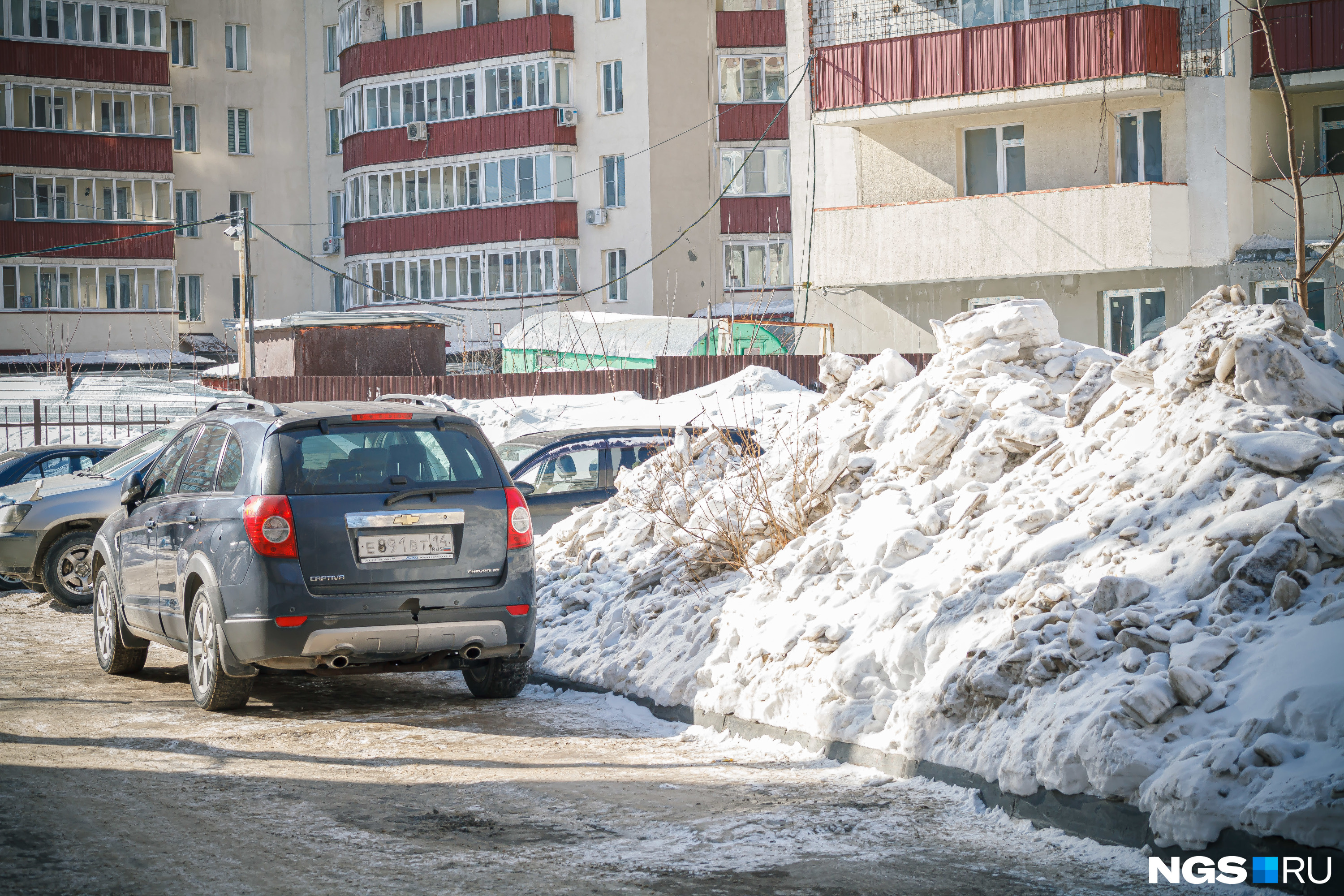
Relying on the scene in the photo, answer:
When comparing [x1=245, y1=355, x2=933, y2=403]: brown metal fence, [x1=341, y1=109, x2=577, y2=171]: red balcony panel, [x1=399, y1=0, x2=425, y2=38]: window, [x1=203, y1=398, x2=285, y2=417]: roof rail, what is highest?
[x1=399, y1=0, x2=425, y2=38]: window

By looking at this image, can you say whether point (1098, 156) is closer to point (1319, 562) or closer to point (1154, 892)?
point (1319, 562)

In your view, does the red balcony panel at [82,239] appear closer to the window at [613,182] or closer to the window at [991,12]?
the window at [613,182]

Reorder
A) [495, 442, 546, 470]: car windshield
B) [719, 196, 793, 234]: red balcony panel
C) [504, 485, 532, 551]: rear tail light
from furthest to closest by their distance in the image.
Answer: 1. [719, 196, 793, 234]: red balcony panel
2. [495, 442, 546, 470]: car windshield
3. [504, 485, 532, 551]: rear tail light

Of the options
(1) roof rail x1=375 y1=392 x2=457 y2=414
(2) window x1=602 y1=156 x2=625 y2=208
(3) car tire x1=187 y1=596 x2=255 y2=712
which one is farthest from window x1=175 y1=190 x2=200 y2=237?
(3) car tire x1=187 y1=596 x2=255 y2=712

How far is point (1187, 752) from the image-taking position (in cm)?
519

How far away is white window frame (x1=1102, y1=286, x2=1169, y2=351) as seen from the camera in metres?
27.5

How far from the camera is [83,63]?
1887 inches

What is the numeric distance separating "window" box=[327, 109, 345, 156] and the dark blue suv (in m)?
47.6

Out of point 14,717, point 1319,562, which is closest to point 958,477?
point 1319,562

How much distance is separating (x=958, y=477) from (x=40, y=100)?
154ft

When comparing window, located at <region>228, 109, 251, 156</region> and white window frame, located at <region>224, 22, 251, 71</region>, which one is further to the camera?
window, located at <region>228, 109, 251, 156</region>

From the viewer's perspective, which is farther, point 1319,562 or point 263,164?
point 263,164

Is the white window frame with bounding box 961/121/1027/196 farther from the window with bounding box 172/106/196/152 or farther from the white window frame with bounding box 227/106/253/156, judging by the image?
the window with bounding box 172/106/196/152

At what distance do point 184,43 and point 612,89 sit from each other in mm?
17897
